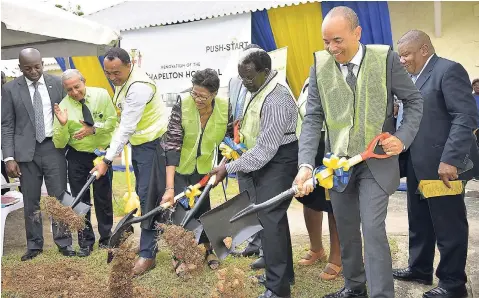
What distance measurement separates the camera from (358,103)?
8.87ft

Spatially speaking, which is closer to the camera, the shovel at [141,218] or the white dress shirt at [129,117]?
the shovel at [141,218]

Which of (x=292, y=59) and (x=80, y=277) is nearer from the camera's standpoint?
(x=80, y=277)

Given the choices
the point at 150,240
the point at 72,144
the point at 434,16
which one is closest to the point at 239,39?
the point at 434,16

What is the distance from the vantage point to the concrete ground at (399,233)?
355 centimetres

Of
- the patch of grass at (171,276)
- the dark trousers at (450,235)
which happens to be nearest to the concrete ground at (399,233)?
the dark trousers at (450,235)

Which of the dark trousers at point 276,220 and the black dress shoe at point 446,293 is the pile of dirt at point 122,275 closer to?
the dark trousers at point 276,220

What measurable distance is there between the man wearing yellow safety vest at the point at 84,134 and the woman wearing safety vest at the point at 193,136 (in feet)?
3.69

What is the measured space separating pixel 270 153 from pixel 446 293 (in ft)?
4.80

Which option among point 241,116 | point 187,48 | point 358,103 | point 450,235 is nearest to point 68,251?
point 241,116

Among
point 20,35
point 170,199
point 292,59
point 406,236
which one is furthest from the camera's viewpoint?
point 292,59

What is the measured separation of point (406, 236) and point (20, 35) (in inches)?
179

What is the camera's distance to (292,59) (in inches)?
294

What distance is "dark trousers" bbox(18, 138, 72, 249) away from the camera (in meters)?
4.58

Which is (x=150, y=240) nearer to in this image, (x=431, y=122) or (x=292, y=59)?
(x=431, y=122)
